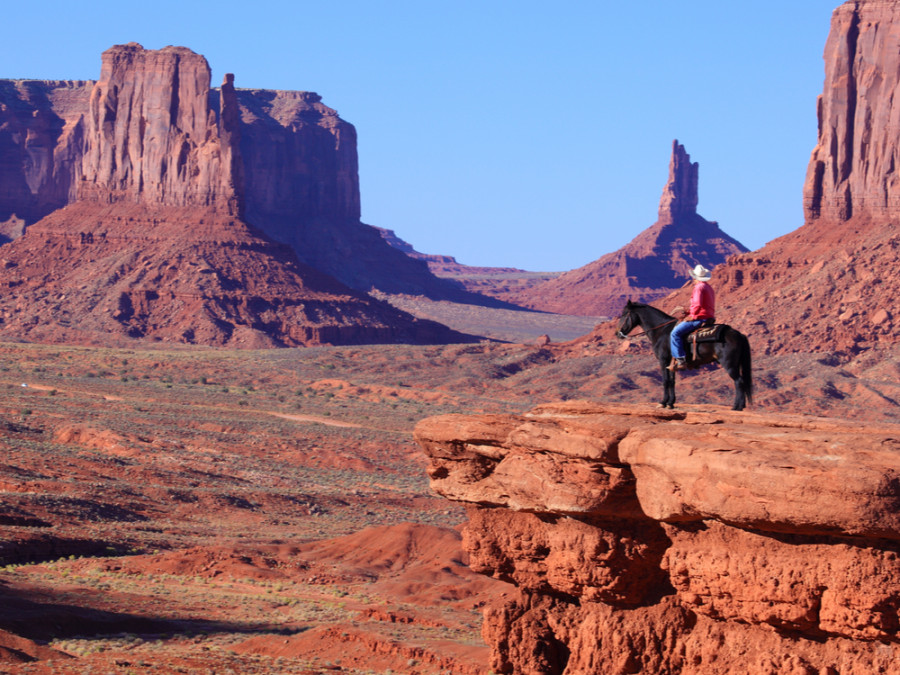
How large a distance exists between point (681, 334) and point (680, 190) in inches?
6757

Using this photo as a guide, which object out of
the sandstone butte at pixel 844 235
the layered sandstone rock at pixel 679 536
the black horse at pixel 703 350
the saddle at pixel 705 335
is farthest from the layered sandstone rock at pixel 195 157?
the layered sandstone rock at pixel 679 536

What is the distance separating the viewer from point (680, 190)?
182000 millimetres

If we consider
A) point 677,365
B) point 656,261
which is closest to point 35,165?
point 656,261

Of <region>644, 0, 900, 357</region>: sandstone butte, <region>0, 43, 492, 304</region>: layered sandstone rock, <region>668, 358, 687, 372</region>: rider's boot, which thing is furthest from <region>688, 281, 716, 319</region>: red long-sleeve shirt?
<region>0, 43, 492, 304</region>: layered sandstone rock

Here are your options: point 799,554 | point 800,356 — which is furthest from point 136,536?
point 800,356

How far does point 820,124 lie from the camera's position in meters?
84.4

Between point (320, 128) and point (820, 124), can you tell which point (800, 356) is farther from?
point (320, 128)

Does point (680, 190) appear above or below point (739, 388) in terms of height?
above

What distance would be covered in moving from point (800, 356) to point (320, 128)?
377 ft

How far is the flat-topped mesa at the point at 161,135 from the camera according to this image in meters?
111

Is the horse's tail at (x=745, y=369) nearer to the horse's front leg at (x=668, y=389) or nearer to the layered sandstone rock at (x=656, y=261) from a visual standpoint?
the horse's front leg at (x=668, y=389)

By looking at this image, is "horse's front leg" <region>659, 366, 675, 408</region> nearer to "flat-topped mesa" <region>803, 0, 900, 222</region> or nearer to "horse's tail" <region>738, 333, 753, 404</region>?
"horse's tail" <region>738, 333, 753, 404</region>

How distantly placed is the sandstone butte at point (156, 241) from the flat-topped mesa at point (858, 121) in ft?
119

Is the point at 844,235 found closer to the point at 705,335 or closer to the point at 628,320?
the point at 628,320
